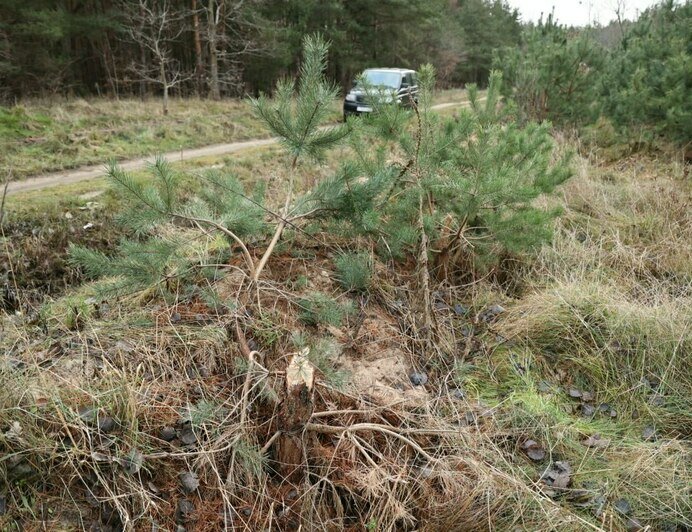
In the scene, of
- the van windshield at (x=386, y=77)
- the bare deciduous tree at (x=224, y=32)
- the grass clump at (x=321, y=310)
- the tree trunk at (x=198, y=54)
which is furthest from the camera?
the tree trunk at (x=198, y=54)

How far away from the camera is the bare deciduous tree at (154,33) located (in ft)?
44.3

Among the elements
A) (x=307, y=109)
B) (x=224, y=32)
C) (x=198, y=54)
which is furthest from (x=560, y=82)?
(x=198, y=54)

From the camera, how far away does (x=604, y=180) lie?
22.2 feet

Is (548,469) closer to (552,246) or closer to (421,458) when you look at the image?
(421,458)

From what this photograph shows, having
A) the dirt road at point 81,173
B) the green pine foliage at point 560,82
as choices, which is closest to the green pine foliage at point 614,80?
the green pine foliage at point 560,82

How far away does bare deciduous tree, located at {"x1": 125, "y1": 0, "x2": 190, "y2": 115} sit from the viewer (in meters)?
13.5

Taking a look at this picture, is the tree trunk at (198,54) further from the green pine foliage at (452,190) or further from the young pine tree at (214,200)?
the young pine tree at (214,200)

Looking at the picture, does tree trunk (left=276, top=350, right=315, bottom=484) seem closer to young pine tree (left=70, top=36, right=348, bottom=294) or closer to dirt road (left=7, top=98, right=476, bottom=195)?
young pine tree (left=70, top=36, right=348, bottom=294)

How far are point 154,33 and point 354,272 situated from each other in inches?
572

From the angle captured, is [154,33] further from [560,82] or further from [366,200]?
[366,200]

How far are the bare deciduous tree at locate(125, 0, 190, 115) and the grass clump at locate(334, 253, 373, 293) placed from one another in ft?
36.1

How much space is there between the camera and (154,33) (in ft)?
47.9

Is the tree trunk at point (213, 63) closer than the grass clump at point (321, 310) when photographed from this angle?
No

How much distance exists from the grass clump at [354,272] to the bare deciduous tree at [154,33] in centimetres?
1100
